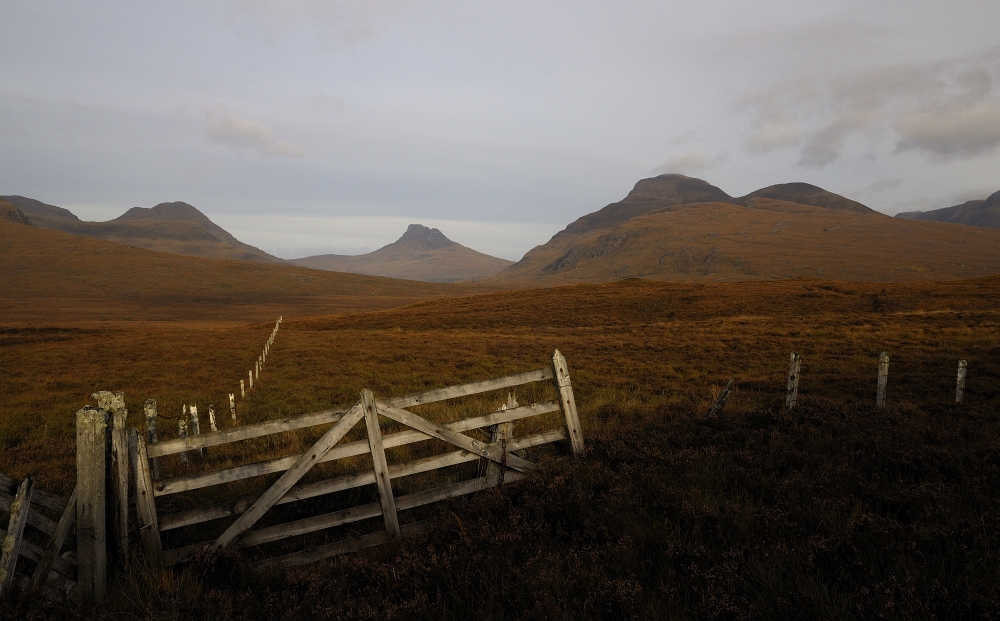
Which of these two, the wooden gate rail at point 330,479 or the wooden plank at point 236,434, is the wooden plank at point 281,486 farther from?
the wooden plank at point 236,434

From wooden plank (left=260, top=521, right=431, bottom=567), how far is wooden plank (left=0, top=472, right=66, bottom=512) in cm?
182

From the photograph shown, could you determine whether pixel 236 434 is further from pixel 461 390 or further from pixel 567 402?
pixel 567 402

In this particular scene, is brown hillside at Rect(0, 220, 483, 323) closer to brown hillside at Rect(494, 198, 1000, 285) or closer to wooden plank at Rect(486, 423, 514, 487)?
wooden plank at Rect(486, 423, 514, 487)

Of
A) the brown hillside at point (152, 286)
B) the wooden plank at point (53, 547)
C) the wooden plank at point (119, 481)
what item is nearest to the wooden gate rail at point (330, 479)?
the wooden plank at point (119, 481)

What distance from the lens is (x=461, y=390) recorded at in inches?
222

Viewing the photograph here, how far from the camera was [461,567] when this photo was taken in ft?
12.7

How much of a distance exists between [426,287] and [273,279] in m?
46.0

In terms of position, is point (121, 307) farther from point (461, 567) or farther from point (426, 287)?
point (461, 567)

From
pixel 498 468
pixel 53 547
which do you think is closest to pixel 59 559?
pixel 53 547

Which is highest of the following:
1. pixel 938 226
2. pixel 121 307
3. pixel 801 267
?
pixel 938 226

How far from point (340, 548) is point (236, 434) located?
1.51m

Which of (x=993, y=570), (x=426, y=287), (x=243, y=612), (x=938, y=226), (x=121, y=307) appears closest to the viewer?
(x=993, y=570)

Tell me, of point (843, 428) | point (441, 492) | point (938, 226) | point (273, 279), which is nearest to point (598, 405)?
point (843, 428)

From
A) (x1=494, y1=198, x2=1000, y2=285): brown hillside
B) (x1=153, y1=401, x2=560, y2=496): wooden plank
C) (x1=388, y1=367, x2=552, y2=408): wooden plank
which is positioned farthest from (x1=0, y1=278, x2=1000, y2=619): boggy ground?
(x1=494, y1=198, x2=1000, y2=285): brown hillside
